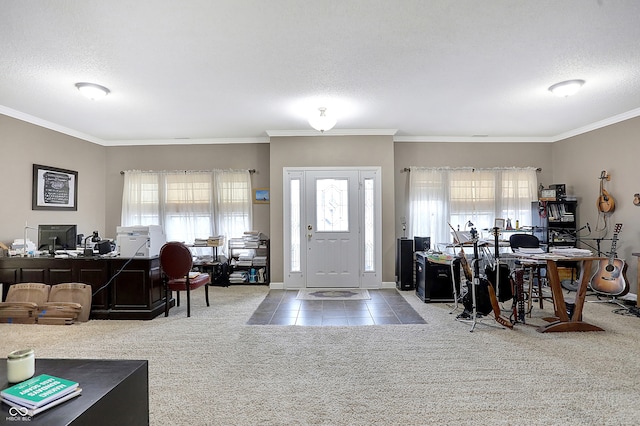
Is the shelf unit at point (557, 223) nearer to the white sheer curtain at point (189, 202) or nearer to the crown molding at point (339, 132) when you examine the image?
the crown molding at point (339, 132)

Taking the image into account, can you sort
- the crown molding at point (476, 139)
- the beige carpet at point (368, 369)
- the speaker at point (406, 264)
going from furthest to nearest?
the crown molding at point (476, 139) < the speaker at point (406, 264) < the beige carpet at point (368, 369)

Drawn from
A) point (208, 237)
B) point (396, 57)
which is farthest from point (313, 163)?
point (396, 57)

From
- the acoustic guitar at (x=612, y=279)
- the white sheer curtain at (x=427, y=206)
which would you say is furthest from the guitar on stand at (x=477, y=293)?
the white sheer curtain at (x=427, y=206)

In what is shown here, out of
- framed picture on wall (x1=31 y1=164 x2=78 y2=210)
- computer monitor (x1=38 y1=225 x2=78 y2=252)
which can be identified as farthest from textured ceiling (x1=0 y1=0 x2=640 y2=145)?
computer monitor (x1=38 y1=225 x2=78 y2=252)

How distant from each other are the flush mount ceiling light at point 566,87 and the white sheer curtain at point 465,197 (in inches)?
98.7

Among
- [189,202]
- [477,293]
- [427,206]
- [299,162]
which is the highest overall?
[299,162]

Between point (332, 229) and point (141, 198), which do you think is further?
point (141, 198)

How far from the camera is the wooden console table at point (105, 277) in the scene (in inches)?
166

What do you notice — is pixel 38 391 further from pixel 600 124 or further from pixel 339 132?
pixel 600 124

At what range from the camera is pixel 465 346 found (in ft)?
10.6

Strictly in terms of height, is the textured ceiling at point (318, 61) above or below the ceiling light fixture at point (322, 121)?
above

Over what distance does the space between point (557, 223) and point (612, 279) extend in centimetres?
186

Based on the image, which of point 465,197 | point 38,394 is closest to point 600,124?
point 465,197

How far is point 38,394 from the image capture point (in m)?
1.14
